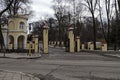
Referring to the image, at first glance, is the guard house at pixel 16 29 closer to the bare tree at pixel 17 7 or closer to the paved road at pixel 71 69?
the bare tree at pixel 17 7

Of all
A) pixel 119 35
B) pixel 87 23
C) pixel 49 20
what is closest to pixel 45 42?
pixel 119 35

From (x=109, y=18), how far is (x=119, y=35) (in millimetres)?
5935

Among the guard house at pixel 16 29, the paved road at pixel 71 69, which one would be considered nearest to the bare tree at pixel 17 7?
the guard house at pixel 16 29

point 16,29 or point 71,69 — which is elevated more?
point 16,29

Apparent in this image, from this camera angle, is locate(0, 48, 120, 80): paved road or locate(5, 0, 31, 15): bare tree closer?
locate(0, 48, 120, 80): paved road

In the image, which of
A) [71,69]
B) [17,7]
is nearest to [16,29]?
[17,7]

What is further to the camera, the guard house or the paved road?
the guard house

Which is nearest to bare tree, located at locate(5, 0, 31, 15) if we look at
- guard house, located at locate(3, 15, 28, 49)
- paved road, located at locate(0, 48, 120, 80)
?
guard house, located at locate(3, 15, 28, 49)

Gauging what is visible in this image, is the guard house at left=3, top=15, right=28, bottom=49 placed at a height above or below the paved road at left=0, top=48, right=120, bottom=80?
above

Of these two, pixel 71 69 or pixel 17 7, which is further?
pixel 17 7

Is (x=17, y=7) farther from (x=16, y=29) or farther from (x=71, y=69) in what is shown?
(x=71, y=69)

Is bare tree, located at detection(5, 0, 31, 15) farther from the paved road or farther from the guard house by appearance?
the paved road

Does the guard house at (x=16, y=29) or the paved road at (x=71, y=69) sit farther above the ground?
the guard house at (x=16, y=29)

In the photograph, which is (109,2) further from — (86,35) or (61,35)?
(61,35)
